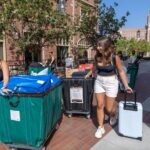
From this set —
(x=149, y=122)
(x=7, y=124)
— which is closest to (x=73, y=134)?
(x=7, y=124)

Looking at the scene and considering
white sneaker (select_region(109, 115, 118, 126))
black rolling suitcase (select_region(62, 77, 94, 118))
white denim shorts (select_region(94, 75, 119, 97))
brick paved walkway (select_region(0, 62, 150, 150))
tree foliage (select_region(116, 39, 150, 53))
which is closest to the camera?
brick paved walkway (select_region(0, 62, 150, 150))

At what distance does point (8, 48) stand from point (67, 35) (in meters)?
5.14

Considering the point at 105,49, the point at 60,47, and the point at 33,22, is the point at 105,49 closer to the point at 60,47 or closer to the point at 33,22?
the point at 33,22

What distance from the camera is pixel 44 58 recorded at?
1794 centimetres

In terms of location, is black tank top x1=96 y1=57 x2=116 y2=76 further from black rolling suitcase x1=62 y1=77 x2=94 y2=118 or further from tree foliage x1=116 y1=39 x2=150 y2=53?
tree foliage x1=116 y1=39 x2=150 y2=53

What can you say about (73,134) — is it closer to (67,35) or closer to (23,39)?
(23,39)

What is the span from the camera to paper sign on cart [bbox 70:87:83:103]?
4.86 metres

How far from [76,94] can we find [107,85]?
1.07 metres

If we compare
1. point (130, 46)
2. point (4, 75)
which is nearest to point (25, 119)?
point (4, 75)

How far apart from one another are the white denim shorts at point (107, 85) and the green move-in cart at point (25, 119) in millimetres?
912

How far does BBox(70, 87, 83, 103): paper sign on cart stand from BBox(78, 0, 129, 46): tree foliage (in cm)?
1001

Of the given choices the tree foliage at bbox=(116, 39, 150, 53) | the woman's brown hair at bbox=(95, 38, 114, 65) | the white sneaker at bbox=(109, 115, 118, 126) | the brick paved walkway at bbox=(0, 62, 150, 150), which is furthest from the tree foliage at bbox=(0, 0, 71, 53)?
the tree foliage at bbox=(116, 39, 150, 53)

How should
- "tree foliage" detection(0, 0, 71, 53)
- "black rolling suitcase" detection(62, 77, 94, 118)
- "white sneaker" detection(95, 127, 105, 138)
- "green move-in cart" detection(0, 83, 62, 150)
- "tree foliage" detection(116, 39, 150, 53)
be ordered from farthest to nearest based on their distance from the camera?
"tree foliage" detection(116, 39, 150, 53) < "tree foliage" detection(0, 0, 71, 53) < "black rolling suitcase" detection(62, 77, 94, 118) < "white sneaker" detection(95, 127, 105, 138) < "green move-in cart" detection(0, 83, 62, 150)

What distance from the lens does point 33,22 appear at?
33.1 feet
